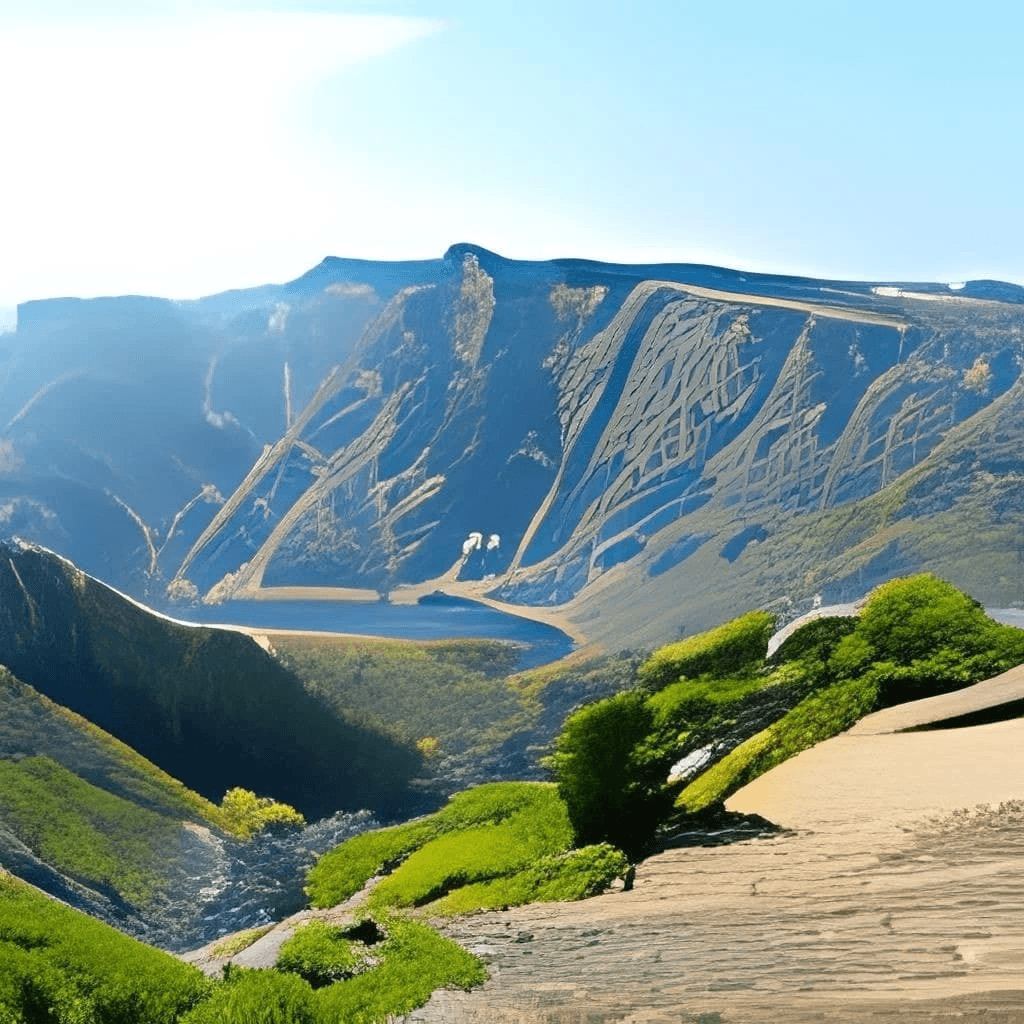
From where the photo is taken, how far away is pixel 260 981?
10.3m

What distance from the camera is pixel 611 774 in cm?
1591

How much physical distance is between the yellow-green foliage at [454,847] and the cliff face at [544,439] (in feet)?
40.2

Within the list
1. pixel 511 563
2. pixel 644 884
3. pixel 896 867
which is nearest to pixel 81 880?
pixel 644 884

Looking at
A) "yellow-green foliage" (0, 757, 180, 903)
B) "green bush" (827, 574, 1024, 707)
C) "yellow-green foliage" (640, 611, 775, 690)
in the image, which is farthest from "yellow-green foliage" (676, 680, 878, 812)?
"yellow-green foliage" (0, 757, 180, 903)

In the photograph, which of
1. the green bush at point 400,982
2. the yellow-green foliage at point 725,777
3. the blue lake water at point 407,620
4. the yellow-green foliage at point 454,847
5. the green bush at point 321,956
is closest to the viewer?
the green bush at point 400,982

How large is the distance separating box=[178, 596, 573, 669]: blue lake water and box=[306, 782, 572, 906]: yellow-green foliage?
38.4 ft

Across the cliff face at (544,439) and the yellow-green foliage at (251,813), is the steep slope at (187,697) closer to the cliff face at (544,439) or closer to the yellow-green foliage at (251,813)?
the yellow-green foliage at (251,813)

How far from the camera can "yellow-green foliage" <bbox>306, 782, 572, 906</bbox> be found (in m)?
15.0

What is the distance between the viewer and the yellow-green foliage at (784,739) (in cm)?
1493

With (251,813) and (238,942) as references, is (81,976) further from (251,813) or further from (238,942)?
(251,813)

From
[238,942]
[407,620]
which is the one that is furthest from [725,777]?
[407,620]

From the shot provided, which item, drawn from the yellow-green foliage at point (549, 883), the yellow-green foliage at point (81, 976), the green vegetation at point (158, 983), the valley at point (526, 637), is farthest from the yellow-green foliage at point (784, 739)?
the yellow-green foliage at point (81, 976)

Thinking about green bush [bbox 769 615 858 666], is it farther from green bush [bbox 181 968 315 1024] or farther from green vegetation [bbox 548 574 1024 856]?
green bush [bbox 181 968 315 1024]

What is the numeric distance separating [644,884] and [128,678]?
15.8 m
